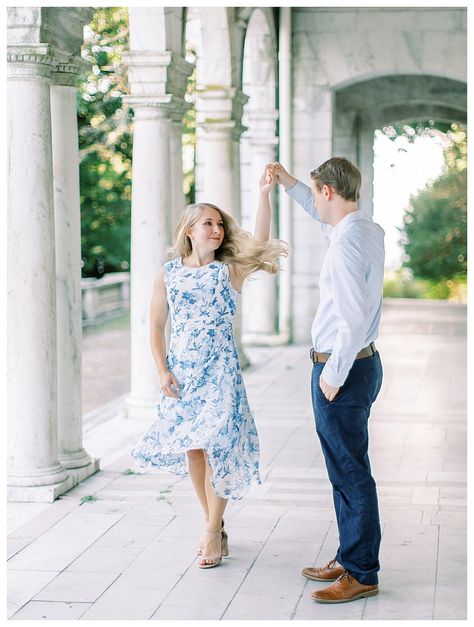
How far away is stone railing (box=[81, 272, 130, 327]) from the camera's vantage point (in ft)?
65.3

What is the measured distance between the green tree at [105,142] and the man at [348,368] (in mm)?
2740

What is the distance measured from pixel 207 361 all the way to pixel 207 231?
60 cm

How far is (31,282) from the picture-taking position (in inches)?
233

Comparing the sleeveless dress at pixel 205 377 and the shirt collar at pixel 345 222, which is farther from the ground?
the shirt collar at pixel 345 222

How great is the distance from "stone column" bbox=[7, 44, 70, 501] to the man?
6.78 feet

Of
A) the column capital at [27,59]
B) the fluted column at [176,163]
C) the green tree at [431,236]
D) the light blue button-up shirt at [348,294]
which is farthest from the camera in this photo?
the green tree at [431,236]

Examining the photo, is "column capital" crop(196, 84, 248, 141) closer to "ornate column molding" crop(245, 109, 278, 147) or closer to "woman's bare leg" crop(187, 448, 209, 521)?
"ornate column molding" crop(245, 109, 278, 147)

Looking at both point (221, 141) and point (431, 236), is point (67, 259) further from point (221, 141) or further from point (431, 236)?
point (431, 236)

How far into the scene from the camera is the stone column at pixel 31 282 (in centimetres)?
582

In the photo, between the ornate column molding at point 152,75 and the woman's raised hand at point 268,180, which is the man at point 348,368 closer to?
the woman's raised hand at point 268,180

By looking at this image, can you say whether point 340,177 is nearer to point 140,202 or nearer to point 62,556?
point 62,556

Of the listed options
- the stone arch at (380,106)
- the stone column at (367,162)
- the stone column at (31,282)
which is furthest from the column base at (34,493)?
the stone column at (367,162)

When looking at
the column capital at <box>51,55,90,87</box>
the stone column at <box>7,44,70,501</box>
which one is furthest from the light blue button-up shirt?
the column capital at <box>51,55,90,87</box>

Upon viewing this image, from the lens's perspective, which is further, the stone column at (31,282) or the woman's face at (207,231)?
the stone column at (31,282)
